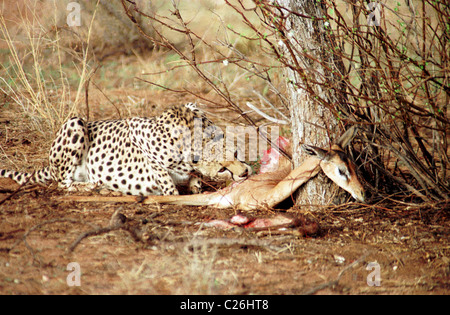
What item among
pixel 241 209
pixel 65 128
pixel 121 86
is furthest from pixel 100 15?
pixel 241 209

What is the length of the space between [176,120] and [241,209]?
48.9 inches

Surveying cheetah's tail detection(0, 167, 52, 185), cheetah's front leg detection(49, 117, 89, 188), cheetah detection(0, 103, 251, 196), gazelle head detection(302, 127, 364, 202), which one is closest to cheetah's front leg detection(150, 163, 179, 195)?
cheetah detection(0, 103, 251, 196)

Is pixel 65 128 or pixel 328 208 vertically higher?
pixel 65 128

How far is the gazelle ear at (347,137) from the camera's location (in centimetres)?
376

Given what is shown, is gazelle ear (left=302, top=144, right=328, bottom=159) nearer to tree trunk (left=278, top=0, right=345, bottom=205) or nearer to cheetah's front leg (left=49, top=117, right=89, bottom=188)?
tree trunk (left=278, top=0, right=345, bottom=205)

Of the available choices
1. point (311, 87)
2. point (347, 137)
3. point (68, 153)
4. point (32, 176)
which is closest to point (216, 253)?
point (347, 137)

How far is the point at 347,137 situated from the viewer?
12.5ft

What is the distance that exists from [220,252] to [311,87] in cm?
165

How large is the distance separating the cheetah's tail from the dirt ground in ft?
2.22

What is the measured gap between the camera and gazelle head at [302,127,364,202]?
12.3 feet

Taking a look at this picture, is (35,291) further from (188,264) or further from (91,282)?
(188,264)

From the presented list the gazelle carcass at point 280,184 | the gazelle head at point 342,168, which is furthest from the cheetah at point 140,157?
the gazelle head at point 342,168

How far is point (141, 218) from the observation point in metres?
3.92
